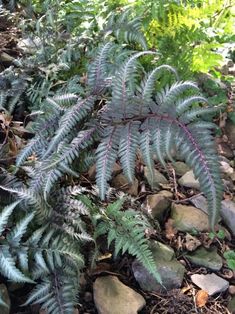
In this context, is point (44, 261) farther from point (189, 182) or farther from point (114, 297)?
point (189, 182)

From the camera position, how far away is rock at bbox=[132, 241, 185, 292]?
7.15 ft

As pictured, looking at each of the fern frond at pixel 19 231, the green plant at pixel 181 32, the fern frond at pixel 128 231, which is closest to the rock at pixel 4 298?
the fern frond at pixel 19 231

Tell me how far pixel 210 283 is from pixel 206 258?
156mm

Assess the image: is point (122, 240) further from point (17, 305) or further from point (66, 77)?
point (66, 77)

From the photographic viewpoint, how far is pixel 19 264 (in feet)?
5.93

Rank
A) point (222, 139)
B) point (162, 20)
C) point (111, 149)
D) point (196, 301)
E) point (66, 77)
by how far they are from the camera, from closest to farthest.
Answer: point (111, 149) < point (196, 301) < point (66, 77) < point (162, 20) < point (222, 139)

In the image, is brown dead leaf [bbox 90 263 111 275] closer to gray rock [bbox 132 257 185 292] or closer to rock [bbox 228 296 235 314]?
gray rock [bbox 132 257 185 292]

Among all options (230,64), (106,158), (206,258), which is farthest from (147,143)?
(230,64)

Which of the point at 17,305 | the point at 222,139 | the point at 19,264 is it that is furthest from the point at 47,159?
the point at 222,139

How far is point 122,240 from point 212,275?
0.65 meters

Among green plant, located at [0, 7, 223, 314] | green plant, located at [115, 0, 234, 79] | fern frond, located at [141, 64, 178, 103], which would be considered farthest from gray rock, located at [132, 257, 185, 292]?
green plant, located at [115, 0, 234, 79]

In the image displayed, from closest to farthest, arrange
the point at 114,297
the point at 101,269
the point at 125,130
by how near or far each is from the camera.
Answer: the point at 125,130 < the point at 114,297 < the point at 101,269

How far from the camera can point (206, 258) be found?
2391 millimetres

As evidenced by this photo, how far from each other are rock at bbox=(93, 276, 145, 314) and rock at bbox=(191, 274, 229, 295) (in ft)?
1.16
